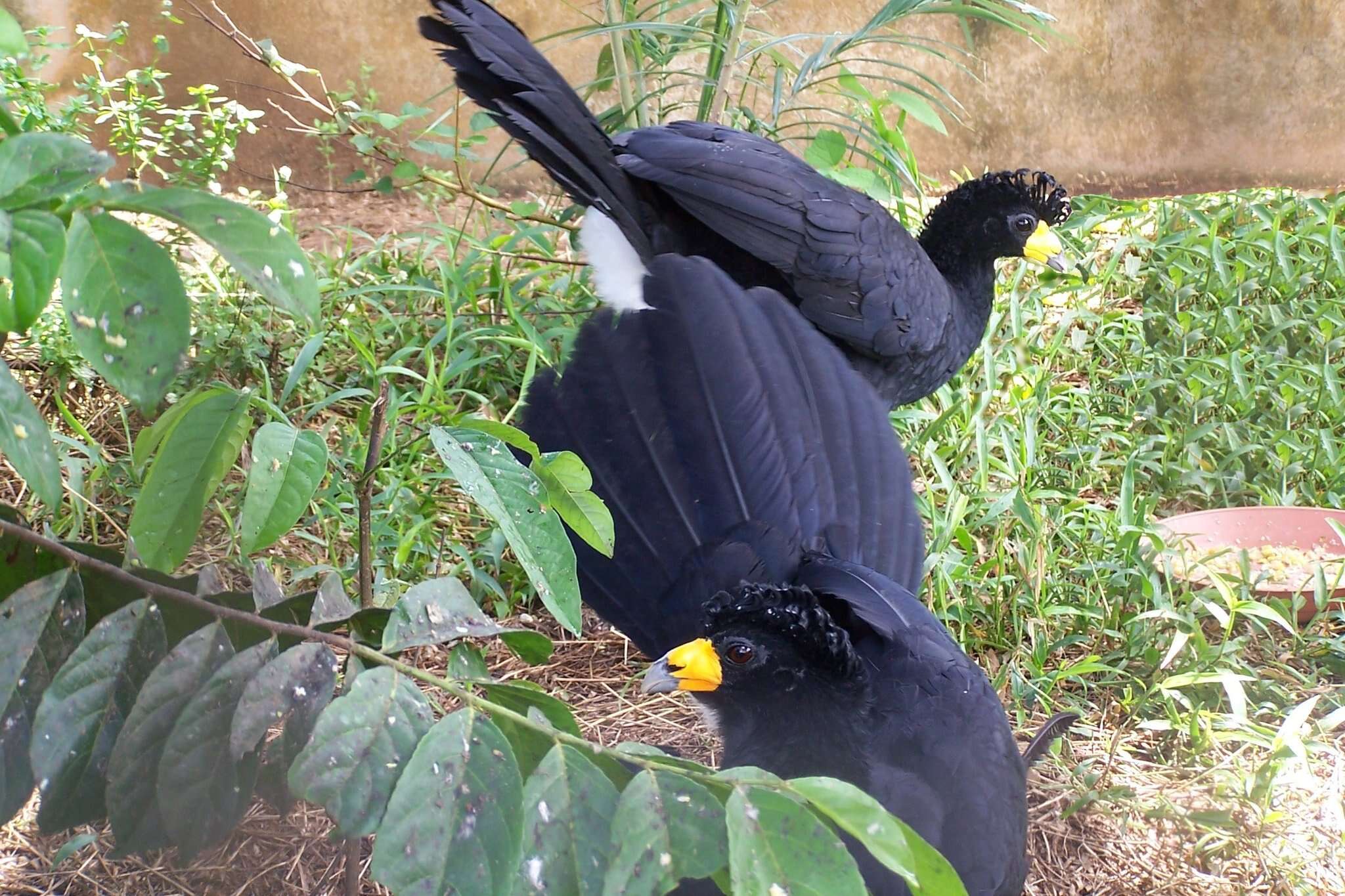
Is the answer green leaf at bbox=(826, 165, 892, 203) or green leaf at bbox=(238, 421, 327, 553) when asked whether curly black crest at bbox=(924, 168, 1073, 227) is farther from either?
green leaf at bbox=(238, 421, 327, 553)

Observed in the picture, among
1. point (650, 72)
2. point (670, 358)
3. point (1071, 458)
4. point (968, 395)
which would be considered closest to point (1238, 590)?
point (1071, 458)

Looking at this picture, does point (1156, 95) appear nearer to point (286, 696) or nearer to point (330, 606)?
point (330, 606)

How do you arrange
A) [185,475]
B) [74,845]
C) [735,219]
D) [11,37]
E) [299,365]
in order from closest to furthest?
[11,37] → [185,475] → [74,845] → [299,365] → [735,219]

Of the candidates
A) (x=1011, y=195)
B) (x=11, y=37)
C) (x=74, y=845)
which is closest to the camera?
(x=11, y=37)

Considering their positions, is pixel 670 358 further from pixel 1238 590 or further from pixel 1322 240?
pixel 1322 240

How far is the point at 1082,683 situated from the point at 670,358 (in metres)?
1.38

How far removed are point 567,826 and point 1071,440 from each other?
3131 mm

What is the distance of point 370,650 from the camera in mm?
827

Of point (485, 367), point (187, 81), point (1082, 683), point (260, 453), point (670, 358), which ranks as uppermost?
point (187, 81)

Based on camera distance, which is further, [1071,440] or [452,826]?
[1071,440]

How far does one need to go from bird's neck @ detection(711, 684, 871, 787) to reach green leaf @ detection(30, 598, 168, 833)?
1120 millimetres

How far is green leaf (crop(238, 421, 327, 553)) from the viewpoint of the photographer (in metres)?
0.92

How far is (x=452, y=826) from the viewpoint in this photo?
0.71 meters

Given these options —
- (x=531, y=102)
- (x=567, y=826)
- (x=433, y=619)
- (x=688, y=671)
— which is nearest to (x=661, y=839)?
(x=567, y=826)
